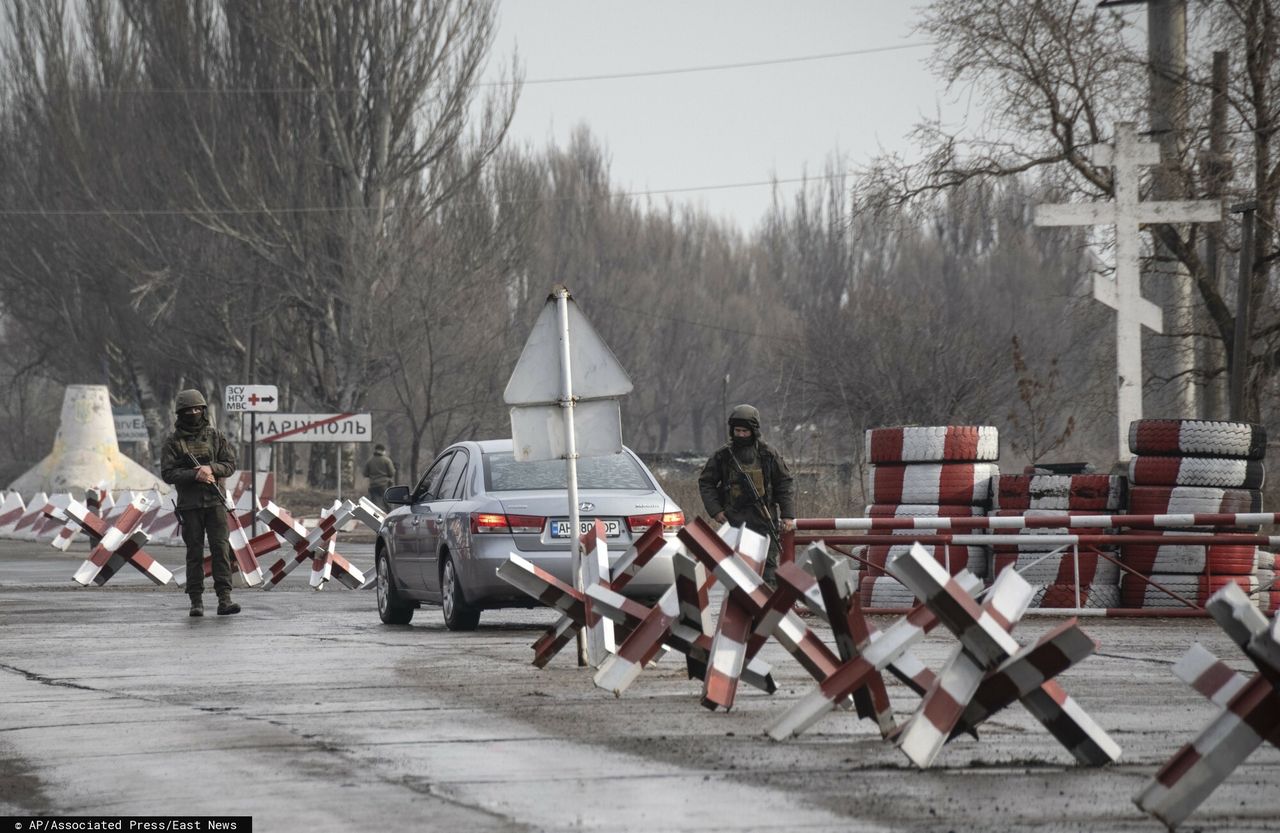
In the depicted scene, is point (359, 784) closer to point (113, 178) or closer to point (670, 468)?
point (113, 178)

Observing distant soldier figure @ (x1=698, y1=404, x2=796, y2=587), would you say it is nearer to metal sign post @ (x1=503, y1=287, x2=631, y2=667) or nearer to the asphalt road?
the asphalt road

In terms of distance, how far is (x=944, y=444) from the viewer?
1822 cm

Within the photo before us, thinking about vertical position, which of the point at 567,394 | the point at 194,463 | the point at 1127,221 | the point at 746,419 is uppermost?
the point at 1127,221

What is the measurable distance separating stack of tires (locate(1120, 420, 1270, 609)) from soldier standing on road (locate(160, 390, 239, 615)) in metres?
7.77

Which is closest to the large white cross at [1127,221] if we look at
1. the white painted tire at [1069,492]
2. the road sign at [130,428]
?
the white painted tire at [1069,492]

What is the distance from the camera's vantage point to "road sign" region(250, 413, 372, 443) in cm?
3619

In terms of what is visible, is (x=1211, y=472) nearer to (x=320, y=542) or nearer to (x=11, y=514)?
(x=320, y=542)

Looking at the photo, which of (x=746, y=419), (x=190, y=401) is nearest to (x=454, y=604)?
(x=746, y=419)

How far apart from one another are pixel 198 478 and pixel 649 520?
4.34 meters

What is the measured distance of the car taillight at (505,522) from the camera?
15234 millimetres

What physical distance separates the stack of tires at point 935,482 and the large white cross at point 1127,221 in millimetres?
3002

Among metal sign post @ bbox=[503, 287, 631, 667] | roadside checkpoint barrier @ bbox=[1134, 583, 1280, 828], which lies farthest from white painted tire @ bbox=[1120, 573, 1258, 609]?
roadside checkpoint barrier @ bbox=[1134, 583, 1280, 828]

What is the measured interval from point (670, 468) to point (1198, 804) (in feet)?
201

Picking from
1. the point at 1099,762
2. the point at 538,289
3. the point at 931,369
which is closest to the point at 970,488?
the point at 1099,762
